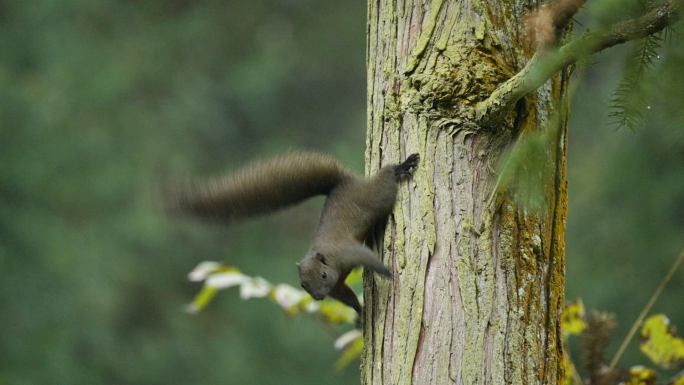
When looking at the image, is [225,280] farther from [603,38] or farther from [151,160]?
[151,160]

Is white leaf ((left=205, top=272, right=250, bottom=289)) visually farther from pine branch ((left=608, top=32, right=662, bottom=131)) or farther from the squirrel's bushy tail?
pine branch ((left=608, top=32, right=662, bottom=131))

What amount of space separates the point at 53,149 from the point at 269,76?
3319mm

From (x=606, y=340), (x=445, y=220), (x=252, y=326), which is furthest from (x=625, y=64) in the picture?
(x=252, y=326)

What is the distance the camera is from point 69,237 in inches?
389

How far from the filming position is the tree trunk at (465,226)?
71.1 inches

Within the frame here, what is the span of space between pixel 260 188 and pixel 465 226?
67 centimetres

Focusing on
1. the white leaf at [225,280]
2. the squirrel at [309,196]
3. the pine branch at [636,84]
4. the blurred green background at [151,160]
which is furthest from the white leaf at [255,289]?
the blurred green background at [151,160]

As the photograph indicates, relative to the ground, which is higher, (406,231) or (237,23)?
(237,23)

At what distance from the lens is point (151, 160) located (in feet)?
33.4

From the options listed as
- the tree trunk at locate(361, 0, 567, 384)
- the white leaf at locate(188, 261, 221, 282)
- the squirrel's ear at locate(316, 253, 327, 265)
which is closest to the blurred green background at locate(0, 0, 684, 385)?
the white leaf at locate(188, 261, 221, 282)

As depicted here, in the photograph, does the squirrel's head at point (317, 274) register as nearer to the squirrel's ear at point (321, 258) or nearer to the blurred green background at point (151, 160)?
the squirrel's ear at point (321, 258)

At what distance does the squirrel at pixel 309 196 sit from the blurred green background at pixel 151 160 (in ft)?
17.9

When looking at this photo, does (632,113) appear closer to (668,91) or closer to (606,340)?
(668,91)

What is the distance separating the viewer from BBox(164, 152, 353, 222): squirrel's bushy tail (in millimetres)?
2191
